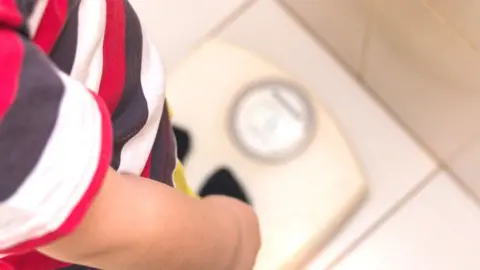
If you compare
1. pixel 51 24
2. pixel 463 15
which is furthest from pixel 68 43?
pixel 463 15

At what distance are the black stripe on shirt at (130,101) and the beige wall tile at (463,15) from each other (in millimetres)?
318

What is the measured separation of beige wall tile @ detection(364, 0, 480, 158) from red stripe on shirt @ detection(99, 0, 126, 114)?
0.36m

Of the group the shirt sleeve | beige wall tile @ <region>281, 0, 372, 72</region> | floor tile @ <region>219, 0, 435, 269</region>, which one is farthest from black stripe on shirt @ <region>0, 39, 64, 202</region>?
floor tile @ <region>219, 0, 435, 269</region>

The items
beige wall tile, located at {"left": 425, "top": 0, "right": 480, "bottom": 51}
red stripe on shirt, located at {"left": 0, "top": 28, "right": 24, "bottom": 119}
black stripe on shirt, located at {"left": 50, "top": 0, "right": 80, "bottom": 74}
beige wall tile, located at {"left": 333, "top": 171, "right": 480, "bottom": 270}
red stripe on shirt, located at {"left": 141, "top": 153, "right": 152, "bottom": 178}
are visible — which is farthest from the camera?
beige wall tile, located at {"left": 333, "top": 171, "right": 480, "bottom": 270}

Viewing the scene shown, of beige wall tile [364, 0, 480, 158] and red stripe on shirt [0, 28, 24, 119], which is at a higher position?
beige wall tile [364, 0, 480, 158]

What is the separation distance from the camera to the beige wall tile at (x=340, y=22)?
33.8 inches

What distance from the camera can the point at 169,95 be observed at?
915 millimetres

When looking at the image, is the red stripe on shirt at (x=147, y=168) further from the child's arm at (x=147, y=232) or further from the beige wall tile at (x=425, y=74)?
the beige wall tile at (x=425, y=74)

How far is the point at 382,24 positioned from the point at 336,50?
189 millimetres

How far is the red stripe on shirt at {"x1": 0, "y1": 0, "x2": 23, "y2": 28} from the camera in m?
0.30

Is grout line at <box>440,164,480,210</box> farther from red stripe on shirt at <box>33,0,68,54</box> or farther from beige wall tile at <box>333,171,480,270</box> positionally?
red stripe on shirt at <box>33,0,68,54</box>

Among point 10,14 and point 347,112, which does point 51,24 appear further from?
point 347,112

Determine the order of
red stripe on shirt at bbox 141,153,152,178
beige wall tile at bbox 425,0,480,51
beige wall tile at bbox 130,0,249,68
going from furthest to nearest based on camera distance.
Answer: beige wall tile at bbox 130,0,249,68 < beige wall tile at bbox 425,0,480,51 < red stripe on shirt at bbox 141,153,152,178

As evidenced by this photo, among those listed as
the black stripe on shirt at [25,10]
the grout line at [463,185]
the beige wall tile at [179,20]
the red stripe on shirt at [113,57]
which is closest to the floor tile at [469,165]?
the grout line at [463,185]
